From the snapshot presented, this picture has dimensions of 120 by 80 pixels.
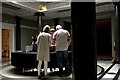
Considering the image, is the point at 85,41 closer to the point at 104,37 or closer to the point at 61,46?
the point at 61,46

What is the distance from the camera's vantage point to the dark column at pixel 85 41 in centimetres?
198

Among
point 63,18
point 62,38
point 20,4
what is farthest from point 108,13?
point 62,38

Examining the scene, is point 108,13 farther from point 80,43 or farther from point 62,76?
point 80,43

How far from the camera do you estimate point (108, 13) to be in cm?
1059

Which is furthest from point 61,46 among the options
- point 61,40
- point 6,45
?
point 6,45

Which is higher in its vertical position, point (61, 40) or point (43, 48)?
point (61, 40)

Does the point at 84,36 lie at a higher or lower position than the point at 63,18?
lower

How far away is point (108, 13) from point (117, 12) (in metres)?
2.59

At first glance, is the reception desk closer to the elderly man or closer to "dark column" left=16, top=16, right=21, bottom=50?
the elderly man

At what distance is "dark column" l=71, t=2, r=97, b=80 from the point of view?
1982 mm

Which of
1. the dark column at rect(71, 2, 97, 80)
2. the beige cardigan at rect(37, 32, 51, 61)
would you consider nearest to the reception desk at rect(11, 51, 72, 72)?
the beige cardigan at rect(37, 32, 51, 61)

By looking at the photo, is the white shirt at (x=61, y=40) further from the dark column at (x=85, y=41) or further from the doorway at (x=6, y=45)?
the doorway at (x=6, y=45)

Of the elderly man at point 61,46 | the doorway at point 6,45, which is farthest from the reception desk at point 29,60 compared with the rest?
the doorway at point 6,45

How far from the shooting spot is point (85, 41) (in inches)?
78.2
